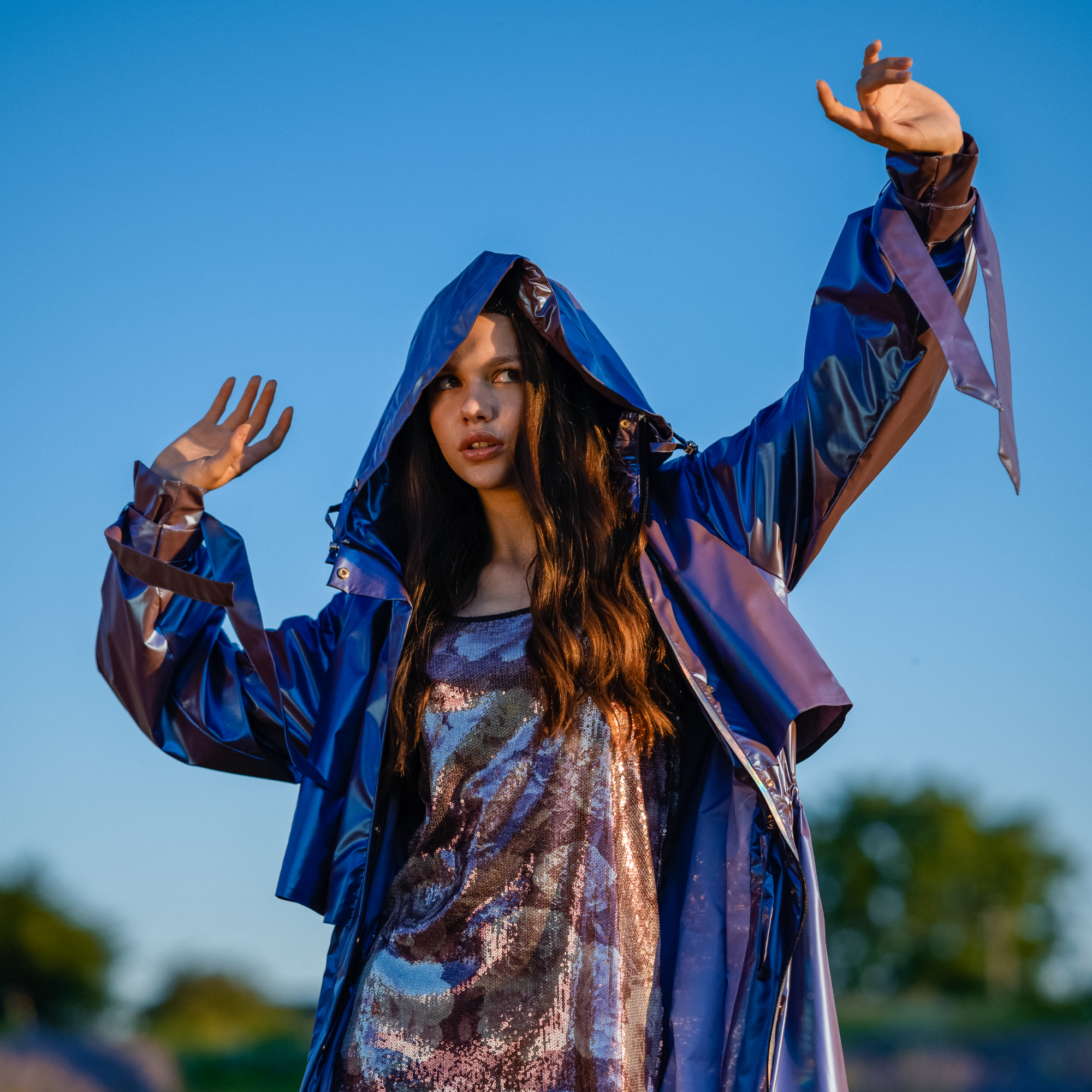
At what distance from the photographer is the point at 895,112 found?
2373mm

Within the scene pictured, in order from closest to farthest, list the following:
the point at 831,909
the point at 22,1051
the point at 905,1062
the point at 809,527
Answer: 1. the point at 809,527
2. the point at 22,1051
3. the point at 905,1062
4. the point at 831,909

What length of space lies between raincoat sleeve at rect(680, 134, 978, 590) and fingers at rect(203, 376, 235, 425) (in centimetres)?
125

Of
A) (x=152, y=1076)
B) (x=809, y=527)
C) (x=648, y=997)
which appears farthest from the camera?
(x=152, y=1076)

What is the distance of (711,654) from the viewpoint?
250 cm

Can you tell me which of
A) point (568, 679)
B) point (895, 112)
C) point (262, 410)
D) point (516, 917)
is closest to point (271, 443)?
point (262, 410)

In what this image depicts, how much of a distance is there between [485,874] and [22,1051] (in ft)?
38.1

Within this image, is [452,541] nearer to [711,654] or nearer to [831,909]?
[711,654]

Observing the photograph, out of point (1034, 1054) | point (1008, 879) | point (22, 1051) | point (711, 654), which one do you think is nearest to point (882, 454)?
point (711, 654)

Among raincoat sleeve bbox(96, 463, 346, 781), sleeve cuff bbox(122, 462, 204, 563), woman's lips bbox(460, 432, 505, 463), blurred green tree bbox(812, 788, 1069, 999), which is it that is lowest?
raincoat sleeve bbox(96, 463, 346, 781)

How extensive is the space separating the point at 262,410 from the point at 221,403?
0.10 m

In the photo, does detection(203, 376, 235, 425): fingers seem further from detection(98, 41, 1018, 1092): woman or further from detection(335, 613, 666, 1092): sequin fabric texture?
detection(335, 613, 666, 1092): sequin fabric texture

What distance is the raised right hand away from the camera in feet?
9.79

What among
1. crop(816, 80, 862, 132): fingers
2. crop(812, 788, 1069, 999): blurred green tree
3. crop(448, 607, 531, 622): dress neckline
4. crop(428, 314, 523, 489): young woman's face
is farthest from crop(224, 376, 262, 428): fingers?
crop(812, 788, 1069, 999): blurred green tree

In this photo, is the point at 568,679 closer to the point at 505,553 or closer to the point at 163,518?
the point at 505,553
